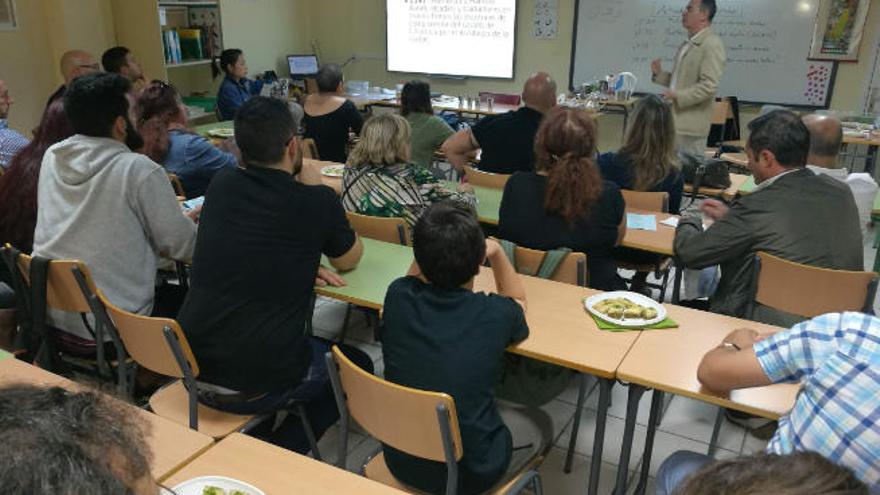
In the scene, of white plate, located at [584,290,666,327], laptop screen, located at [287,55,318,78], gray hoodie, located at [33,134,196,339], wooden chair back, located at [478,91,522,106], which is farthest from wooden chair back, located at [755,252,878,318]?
laptop screen, located at [287,55,318,78]

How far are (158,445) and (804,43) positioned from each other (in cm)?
700

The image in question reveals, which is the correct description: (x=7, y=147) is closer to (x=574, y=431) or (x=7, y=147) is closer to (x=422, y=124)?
(x=422, y=124)

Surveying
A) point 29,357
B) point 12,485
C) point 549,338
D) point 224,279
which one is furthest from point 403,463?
point 29,357

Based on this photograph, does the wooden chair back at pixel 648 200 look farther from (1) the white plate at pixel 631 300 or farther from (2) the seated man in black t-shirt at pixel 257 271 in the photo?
(2) the seated man in black t-shirt at pixel 257 271

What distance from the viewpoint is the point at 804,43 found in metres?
6.56

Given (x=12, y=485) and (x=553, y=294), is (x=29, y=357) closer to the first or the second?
(x=553, y=294)

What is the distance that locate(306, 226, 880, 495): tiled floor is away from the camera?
101 inches

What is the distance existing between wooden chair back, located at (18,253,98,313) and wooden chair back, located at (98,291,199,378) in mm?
130

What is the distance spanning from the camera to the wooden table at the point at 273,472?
4.65ft

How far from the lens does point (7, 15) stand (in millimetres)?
5656

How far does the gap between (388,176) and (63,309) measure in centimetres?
145

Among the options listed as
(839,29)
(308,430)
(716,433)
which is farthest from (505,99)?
(308,430)

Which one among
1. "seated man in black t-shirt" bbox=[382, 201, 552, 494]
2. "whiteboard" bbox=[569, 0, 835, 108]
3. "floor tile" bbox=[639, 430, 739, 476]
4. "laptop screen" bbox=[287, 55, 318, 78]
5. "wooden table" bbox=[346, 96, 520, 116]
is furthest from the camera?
"laptop screen" bbox=[287, 55, 318, 78]

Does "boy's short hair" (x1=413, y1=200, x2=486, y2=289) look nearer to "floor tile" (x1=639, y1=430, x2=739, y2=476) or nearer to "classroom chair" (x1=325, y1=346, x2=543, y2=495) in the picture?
"classroom chair" (x1=325, y1=346, x2=543, y2=495)
